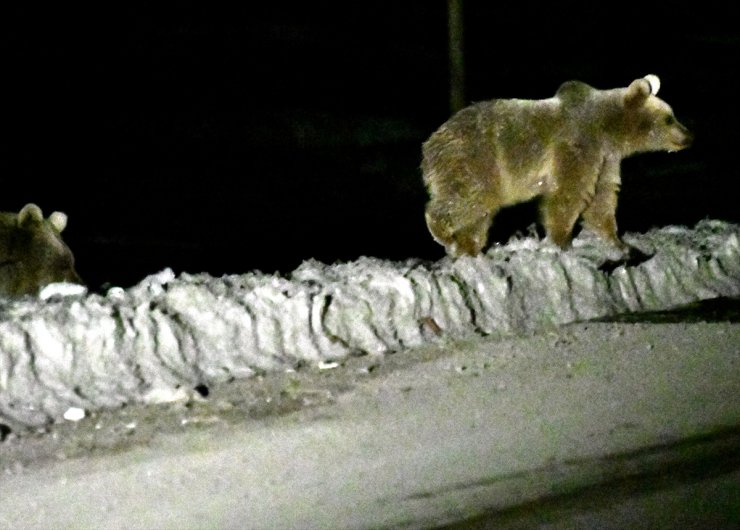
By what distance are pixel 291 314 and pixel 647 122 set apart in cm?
454

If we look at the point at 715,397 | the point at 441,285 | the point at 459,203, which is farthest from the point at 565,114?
the point at 715,397

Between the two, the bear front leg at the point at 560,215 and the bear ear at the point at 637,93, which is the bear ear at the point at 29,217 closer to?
the bear front leg at the point at 560,215

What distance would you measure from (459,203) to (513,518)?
4.92 meters

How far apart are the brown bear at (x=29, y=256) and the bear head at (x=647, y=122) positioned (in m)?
5.14

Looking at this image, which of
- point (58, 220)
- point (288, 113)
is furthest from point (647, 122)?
point (288, 113)

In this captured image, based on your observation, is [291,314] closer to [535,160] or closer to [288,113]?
[535,160]

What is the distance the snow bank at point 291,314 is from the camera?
7.69 m

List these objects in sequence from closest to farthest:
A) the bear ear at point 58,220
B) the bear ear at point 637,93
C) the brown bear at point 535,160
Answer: the brown bear at point 535,160 → the bear ear at point 58,220 → the bear ear at point 637,93

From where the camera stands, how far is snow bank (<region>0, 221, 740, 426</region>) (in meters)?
7.69

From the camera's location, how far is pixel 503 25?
110 ft

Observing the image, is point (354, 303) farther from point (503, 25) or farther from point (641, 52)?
point (503, 25)

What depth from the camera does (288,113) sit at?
2430cm

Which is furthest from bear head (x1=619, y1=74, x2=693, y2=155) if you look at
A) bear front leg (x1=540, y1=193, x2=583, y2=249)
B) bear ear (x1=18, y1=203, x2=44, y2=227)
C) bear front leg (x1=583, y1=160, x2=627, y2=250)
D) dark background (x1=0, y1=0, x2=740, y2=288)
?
bear ear (x1=18, y1=203, x2=44, y2=227)

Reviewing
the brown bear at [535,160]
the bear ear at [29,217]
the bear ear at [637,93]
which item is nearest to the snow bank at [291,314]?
the brown bear at [535,160]
